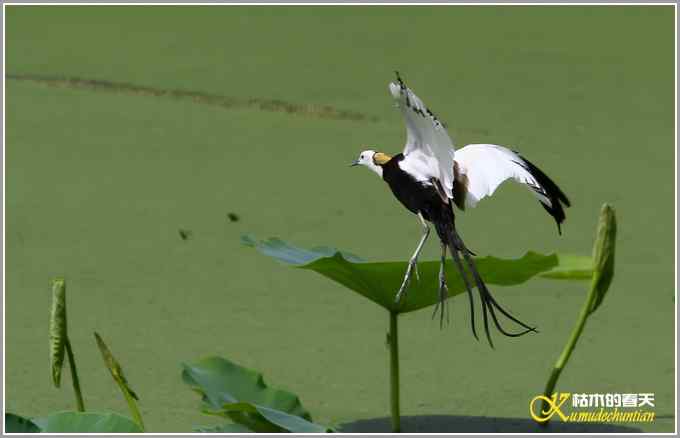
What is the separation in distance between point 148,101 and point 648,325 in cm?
226

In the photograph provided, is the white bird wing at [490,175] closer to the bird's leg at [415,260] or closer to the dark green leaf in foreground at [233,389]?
the bird's leg at [415,260]

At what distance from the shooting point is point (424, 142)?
1.87m

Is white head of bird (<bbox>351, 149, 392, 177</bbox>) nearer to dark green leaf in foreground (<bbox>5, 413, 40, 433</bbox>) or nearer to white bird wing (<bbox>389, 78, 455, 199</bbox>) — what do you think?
white bird wing (<bbox>389, 78, 455, 199</bbox>)

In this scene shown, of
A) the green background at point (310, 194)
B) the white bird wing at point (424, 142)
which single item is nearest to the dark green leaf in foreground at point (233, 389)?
the green background at point (310, 194)

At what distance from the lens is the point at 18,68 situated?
5.11 meters

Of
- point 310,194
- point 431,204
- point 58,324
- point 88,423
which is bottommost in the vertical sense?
point 88,423

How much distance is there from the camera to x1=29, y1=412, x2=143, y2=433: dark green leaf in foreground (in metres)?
1.96

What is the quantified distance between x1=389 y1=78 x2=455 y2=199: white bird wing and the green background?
0.79m

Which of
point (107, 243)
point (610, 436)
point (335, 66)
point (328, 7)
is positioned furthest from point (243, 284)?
point (328, 7)

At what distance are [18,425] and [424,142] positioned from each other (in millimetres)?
707

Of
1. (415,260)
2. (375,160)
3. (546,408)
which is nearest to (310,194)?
(546,408)

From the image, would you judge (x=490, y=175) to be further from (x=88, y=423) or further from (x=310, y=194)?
(x=310, y=194)

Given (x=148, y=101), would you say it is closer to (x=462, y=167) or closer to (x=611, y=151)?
(x=611, y=151)

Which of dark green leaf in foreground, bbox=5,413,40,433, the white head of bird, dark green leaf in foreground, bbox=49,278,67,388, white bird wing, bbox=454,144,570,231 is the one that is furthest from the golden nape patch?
dark green leaf in foreground, bbox=5,413,40,433
